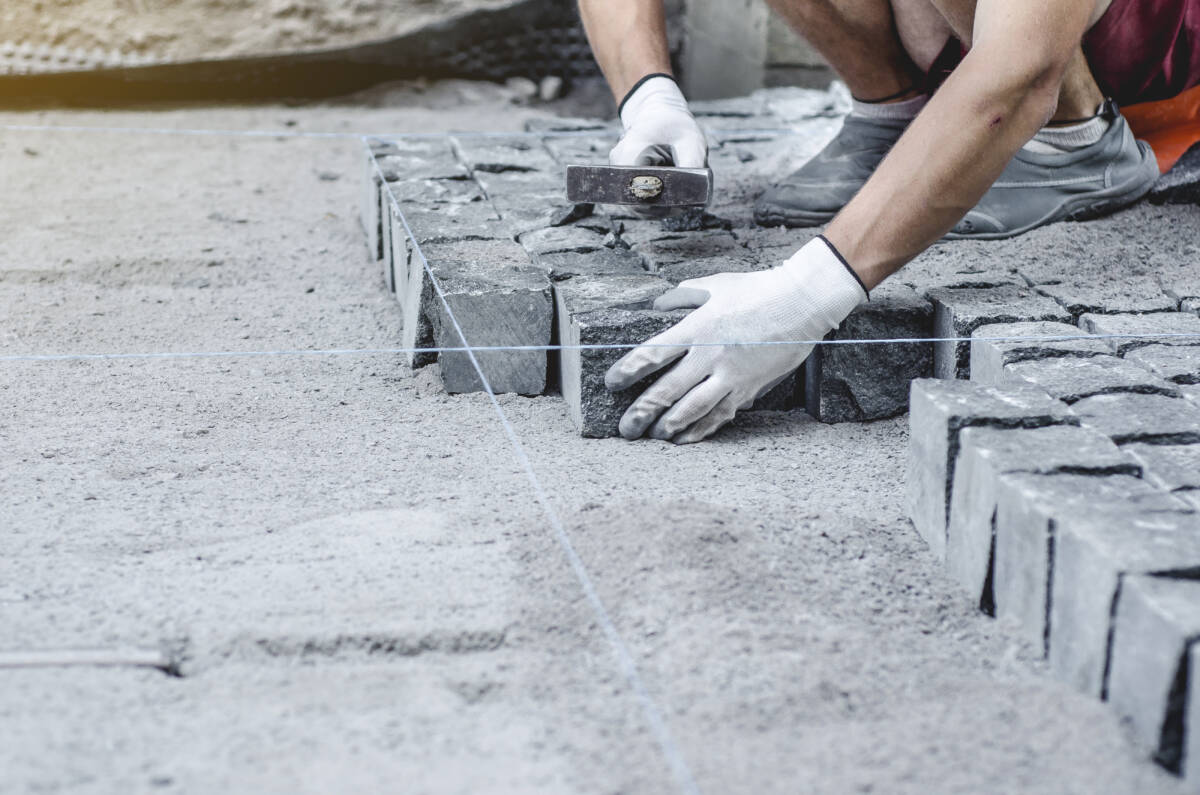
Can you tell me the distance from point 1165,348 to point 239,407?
5.96 feet

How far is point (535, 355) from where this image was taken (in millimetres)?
2516

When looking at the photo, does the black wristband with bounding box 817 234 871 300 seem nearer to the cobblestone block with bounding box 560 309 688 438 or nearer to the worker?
the worker

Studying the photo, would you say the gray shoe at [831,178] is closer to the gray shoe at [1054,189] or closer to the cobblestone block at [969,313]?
the gray shoe at [1054,189]

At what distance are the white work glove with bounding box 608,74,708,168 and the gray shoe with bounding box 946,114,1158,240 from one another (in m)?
0.65

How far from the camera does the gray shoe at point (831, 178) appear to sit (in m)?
3.07

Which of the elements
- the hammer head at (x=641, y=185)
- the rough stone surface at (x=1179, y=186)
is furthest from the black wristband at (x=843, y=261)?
the rough stone surface at (x=1179, y=186)

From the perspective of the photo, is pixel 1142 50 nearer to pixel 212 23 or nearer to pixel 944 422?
pixel 944 422

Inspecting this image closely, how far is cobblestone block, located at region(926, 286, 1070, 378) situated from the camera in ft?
7.55

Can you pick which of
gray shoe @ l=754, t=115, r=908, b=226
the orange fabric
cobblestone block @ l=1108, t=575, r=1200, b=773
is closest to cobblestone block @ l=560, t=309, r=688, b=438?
gray shoe @ l=754, t=115, r=908, b=226

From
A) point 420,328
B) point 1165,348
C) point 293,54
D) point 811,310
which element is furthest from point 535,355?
Result: point 293,54

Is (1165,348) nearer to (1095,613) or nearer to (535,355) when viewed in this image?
(1095,613)

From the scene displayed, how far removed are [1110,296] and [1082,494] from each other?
0.98 m

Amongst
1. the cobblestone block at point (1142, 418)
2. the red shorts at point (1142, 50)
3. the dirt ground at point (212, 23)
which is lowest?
the cobblestone block at point (1142, 418)

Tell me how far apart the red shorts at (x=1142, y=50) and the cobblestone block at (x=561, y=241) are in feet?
3.31
